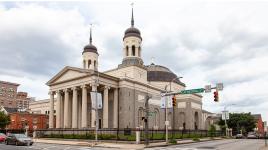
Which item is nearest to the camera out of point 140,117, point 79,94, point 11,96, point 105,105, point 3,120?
point 105,105

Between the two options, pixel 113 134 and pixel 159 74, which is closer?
pixel 113 134

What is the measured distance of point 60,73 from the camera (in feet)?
236

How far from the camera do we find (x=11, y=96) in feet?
446

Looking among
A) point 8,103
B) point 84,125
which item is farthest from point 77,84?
point 8,103

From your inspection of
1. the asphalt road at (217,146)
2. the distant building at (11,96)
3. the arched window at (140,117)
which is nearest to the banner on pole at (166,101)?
the asphalt road at (217,146)

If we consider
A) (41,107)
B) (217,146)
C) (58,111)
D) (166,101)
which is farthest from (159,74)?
(217,146)

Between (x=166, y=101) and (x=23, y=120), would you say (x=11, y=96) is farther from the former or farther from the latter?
(x=166, y=101)

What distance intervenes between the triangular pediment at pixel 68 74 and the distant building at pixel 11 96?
6259 centimetres

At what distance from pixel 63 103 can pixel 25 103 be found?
244 ft

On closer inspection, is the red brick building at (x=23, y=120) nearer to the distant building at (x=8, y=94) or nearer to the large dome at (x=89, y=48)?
the large dome at (x=89, y=48)

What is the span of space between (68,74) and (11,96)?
7622 centimetres

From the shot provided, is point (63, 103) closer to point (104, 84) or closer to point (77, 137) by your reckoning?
point (104, 84)

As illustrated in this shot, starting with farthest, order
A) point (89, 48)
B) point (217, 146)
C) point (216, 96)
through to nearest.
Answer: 1. point (89, 48)
2. point (217, 146)
3. point (216, 96)

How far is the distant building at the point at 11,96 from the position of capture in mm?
131800
